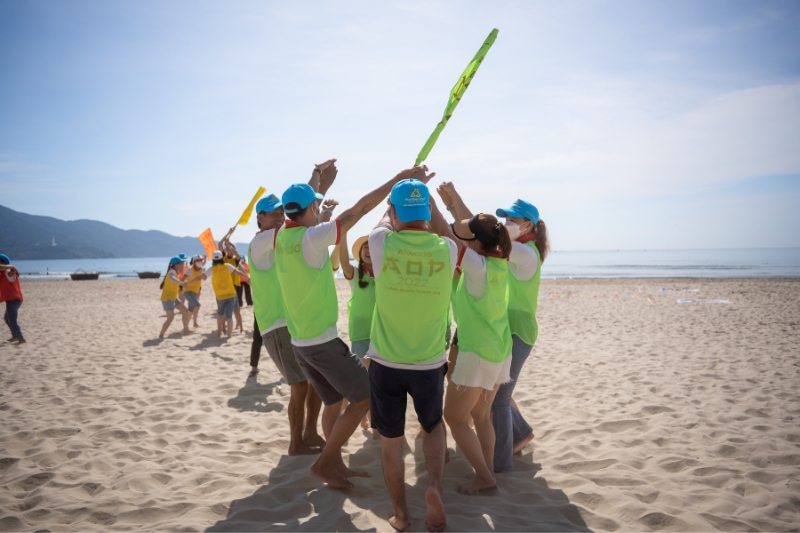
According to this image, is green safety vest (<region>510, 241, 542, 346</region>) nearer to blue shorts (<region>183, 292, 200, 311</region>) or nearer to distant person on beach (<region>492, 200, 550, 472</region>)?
distant person on beach (<region>492, 200, 550, 472</region>)

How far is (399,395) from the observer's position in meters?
2.85

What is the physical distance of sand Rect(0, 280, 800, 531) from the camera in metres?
3.10

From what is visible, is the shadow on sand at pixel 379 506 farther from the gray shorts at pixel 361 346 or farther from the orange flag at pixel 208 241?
the orange flag at pixel 208 241

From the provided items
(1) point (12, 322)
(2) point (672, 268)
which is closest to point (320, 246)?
(1) point (12, 322)

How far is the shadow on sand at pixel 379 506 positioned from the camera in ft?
9.73

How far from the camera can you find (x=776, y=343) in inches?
325

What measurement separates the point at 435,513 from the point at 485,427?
0.84 meters

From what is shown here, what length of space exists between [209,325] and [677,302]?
14604 mm

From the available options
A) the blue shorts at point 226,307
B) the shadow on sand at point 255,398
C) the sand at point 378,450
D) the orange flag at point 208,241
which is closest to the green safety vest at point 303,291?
the sand at point 378,450

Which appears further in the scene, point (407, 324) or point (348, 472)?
point (348, 472)

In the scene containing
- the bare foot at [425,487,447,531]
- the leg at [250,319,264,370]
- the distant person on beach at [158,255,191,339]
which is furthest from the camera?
the distant person on beach at [158,255,191,339]

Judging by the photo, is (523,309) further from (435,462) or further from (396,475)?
(396,475)

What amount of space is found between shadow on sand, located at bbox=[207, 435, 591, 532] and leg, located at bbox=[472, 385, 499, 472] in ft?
0.82

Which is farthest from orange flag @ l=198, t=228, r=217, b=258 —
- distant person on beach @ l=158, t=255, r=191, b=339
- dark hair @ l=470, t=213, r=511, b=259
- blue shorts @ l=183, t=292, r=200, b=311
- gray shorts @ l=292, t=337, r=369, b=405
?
dark hair @ l=470, t=213, r=511, b=259
